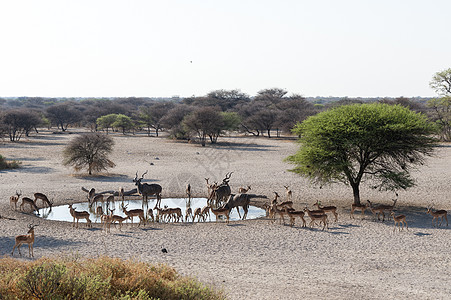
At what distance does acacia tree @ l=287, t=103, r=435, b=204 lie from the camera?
73.7ft

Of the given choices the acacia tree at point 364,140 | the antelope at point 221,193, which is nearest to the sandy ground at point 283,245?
the acacia tree at point 364,140

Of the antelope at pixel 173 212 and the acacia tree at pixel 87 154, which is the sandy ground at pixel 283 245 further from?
the acacia tree at pixel 87 154

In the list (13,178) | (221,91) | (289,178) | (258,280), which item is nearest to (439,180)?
(289,178)

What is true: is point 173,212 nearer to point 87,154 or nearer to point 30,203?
point 30,203

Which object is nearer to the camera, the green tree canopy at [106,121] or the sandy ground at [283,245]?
the sandy ground at [283,245]

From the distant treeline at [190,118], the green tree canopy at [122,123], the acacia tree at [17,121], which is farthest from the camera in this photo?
the green tree canopy at [122,123]

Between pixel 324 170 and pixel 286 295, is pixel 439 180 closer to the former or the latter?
pixel 324 170

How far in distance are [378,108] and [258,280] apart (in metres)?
14.4

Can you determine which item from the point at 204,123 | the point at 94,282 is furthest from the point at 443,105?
the point at 94,282

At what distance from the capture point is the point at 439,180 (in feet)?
102

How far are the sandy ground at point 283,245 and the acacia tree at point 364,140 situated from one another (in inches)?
77.1

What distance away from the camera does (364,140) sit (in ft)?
73.5

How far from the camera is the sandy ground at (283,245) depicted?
12406 mm

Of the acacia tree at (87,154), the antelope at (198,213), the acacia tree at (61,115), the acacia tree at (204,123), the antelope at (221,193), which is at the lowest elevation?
the antelope at (198,213)
